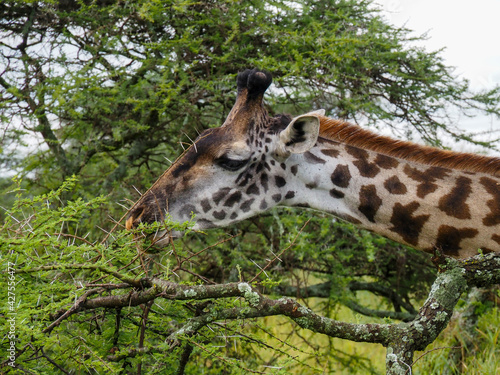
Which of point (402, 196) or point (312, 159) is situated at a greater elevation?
point (312, 159)

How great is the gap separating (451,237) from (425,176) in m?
0.49

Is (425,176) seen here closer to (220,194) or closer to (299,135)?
(299,135)

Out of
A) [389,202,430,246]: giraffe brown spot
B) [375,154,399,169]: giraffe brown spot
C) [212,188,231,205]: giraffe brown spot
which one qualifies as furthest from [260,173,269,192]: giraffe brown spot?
[389,202,430,246]: giraffe brown spot

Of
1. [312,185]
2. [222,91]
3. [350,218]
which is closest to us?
[350,218]

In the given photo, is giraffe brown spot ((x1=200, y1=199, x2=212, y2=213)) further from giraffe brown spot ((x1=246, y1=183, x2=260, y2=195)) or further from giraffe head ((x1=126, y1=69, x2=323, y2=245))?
giraffe brown spot ((x1=246, y1=183, x2=260, y2=195))

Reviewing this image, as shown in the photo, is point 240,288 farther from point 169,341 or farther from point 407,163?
point 407,163

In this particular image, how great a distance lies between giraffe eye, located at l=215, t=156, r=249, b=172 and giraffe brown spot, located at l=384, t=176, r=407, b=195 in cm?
106

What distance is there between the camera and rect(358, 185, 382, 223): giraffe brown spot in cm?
366

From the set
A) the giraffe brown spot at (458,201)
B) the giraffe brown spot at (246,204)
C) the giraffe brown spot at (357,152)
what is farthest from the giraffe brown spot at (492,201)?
the giraffe brown spot at (246,204)

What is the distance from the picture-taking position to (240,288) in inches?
91.9

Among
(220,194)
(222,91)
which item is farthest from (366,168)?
(222,91)

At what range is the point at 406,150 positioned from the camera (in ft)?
12.6

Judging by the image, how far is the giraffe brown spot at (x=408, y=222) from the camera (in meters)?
3.51

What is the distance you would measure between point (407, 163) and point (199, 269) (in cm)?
355
